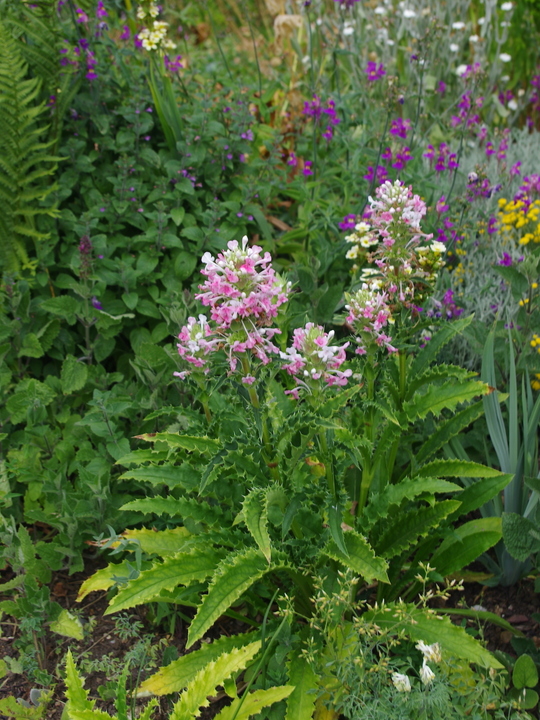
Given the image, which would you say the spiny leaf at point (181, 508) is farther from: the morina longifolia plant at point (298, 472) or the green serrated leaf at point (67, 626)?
the green serrated leaf at point (67, 626)

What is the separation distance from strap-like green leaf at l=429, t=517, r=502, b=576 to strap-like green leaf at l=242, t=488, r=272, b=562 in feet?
2.18

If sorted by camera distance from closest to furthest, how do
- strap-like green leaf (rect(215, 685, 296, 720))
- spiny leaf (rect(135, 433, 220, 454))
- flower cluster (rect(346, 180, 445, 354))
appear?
strap-like green leaf (rect(215, 685, 296, 720)) < flower cluster (rect(346, 180, 445, 354)) < spiny leaf (rect(135, 433, 220, 454))

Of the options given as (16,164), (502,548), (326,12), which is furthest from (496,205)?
(326,12)

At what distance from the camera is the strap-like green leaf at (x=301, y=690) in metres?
1.71

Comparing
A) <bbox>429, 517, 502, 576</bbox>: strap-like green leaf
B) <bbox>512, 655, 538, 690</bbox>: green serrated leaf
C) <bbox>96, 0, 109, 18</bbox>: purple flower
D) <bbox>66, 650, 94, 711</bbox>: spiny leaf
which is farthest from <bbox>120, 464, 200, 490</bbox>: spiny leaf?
<bbox>96, 0, 109, 18</bbox>: purple flower

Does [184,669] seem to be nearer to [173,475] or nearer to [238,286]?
[173,475]

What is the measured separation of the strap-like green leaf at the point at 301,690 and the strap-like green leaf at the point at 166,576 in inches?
13.6

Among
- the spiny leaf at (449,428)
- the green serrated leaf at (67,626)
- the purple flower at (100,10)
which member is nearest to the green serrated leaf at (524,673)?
the spiny leaf at (449,428)

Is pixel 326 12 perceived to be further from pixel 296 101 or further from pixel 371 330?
pixel 371 330

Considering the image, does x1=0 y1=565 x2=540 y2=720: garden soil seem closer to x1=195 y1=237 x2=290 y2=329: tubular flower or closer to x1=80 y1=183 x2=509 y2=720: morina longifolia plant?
x1=80 y1=183 x2=509 y2=720: morina longifolia plant

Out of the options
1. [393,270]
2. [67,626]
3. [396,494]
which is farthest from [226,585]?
[393,270]

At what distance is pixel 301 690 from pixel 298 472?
567 mm

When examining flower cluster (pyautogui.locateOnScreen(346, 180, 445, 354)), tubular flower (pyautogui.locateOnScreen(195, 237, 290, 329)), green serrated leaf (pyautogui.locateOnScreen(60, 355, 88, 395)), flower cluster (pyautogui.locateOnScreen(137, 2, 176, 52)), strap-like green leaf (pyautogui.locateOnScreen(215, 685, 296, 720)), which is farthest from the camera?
flower cluster (pyautogui.locateOnScreen(137, 2, 176, 52))

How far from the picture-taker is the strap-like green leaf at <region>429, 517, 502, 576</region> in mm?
2027
